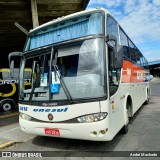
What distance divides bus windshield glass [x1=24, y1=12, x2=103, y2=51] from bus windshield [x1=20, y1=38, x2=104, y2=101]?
285mm

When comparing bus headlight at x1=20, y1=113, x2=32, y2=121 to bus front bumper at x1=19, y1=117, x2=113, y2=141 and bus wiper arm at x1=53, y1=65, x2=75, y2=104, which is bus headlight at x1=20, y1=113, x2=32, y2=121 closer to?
bus front bumper at x1=19, y1=117, x2=113, y2=141

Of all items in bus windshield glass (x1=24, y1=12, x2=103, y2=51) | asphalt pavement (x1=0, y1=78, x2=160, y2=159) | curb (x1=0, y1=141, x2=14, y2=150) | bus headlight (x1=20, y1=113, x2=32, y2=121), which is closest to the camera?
Result: bus windshield glass (x1=24, y1=12, x2=103, y2=51)

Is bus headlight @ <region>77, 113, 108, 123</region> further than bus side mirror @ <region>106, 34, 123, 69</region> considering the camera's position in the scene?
No

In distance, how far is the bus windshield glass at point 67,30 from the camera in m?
5.19

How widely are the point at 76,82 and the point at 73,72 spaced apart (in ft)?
0.95

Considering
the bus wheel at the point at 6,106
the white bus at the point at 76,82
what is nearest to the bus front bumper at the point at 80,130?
the white bus at the point at 76,82

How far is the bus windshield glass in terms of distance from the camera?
5.19 m

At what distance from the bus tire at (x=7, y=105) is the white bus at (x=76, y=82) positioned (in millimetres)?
7334

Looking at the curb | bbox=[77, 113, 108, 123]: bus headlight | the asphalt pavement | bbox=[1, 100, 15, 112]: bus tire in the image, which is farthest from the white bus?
bbox=[1, 100, 15, 112]: bus tire

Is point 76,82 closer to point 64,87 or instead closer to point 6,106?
point 64,87

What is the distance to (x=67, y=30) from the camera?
5574mm

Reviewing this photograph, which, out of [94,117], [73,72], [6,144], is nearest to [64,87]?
[73,72]

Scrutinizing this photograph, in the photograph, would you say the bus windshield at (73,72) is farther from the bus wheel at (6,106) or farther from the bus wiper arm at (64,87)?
the bus wheel at (6,106)

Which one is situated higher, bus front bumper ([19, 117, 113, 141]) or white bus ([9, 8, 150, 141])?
white bus ([9, 8, 150, 141])
